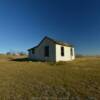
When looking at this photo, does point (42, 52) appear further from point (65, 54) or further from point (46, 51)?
point (65, 54)

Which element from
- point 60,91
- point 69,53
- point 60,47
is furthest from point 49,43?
point 60,91

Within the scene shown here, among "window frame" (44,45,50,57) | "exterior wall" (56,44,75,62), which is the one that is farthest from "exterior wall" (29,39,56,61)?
"exterior wall" (56,44,75,62)

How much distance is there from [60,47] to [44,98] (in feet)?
61.8

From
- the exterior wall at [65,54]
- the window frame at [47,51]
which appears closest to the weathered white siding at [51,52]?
the exterior wall at [65,54]

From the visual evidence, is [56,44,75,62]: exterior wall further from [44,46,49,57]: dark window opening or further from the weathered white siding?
[44,46,49,57]: dark window opening

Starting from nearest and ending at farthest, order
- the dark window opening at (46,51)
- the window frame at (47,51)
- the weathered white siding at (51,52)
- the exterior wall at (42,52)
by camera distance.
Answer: the weathered white siding at (51,52) < the exterior wall at (42,52) < the window frame at (47,51) < the dark window opening at (46,51)

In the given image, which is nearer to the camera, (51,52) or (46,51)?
(51,52)

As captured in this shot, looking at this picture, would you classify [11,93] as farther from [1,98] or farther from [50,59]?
[50,59]

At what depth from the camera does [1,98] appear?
5.78m

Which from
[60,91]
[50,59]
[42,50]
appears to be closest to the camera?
[60,91]

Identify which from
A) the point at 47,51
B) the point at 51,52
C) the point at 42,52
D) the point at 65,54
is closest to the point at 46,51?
the point at 47,51

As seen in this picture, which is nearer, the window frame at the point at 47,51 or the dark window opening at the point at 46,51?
the window frame at the point at 47,51

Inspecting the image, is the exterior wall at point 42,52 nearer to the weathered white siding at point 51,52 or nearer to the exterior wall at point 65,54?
the weathered white siding at point 51,52

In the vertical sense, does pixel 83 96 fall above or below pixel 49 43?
below
